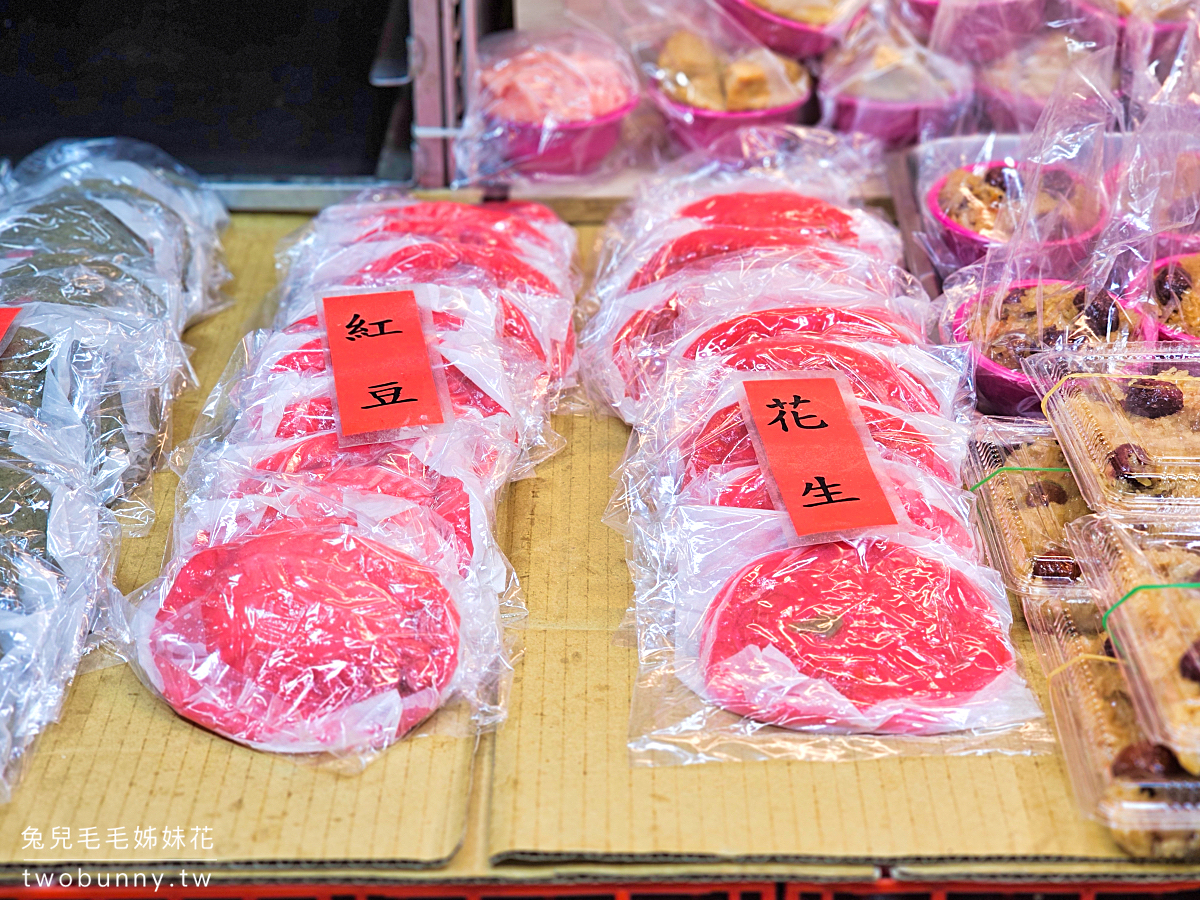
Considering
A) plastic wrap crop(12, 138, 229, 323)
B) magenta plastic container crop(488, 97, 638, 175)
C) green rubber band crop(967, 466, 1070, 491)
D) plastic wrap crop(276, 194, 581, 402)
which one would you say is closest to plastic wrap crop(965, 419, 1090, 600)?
green rubber band crop(967, 466, 1070, 491)

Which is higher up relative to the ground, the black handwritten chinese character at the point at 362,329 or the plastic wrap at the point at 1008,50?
the plastic wrap at the point at 1008,50

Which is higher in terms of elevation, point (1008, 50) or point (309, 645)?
point (1008, 50)

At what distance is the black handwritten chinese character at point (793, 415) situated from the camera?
1.67 m

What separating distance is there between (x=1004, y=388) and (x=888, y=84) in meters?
1.13

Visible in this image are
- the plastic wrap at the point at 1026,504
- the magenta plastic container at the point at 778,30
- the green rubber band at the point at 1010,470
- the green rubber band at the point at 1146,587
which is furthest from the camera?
the magenta plastic container at the point at 778,30

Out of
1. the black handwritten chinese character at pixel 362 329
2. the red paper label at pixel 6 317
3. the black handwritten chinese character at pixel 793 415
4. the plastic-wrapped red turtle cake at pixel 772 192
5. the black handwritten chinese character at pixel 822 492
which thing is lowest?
the plastic-wrapped red turtle cake at pixel 772 192

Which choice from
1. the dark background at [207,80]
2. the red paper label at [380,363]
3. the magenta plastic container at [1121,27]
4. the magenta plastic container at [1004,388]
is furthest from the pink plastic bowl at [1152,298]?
the dark background at [207,80]

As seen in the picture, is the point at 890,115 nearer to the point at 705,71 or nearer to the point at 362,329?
the point at 705,71

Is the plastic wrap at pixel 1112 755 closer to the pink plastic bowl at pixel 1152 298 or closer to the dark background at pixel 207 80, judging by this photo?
the pink plastic bowl at pixel 1152 298

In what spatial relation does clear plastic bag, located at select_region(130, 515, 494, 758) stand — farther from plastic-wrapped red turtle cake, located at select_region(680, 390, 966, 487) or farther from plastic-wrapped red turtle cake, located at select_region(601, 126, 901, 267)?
plastic-wrapped red turtle cake, located at select_region(601, 126, 901, 267)

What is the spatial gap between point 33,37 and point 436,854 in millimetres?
2008

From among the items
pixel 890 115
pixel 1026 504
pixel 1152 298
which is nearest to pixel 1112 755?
pixel 1026 504

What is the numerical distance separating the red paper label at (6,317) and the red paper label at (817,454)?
125 cm

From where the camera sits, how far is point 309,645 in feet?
4.76
